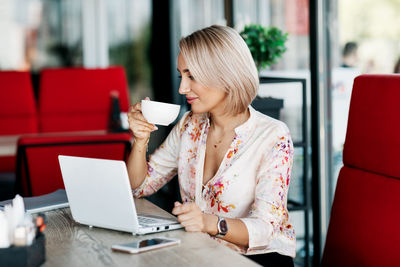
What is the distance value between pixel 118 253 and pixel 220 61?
2.29ft

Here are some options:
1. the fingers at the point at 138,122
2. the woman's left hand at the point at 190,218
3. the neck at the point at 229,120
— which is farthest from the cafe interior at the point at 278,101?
the fingers at the point at 138,122

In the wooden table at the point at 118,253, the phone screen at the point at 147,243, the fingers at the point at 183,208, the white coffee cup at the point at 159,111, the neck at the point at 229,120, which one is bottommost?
the wooden table at the point at 118,253

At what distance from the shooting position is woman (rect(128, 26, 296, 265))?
65.6 inches

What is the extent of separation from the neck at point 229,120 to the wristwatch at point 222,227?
0.43m

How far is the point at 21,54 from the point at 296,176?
4218mm

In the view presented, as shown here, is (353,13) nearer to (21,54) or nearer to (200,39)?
(200,39)

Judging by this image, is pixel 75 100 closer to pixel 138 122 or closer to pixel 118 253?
pixel 138 122

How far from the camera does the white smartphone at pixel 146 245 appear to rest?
128 centimetres

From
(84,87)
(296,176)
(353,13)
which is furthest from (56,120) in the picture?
(353,13)

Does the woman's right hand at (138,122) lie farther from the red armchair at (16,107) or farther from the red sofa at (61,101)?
the red armchair at (16,107)

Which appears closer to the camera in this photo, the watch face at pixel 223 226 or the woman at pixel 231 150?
the watch face at pixel 223 226

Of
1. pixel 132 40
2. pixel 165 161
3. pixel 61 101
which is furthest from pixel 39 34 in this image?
pixel 165 161

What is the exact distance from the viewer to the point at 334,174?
9.29 ft

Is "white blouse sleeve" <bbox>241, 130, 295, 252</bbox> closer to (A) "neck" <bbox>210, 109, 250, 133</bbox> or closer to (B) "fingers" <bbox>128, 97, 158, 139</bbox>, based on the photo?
(A) "neck" <bbox>210, 109, 250, 133</bbox>
